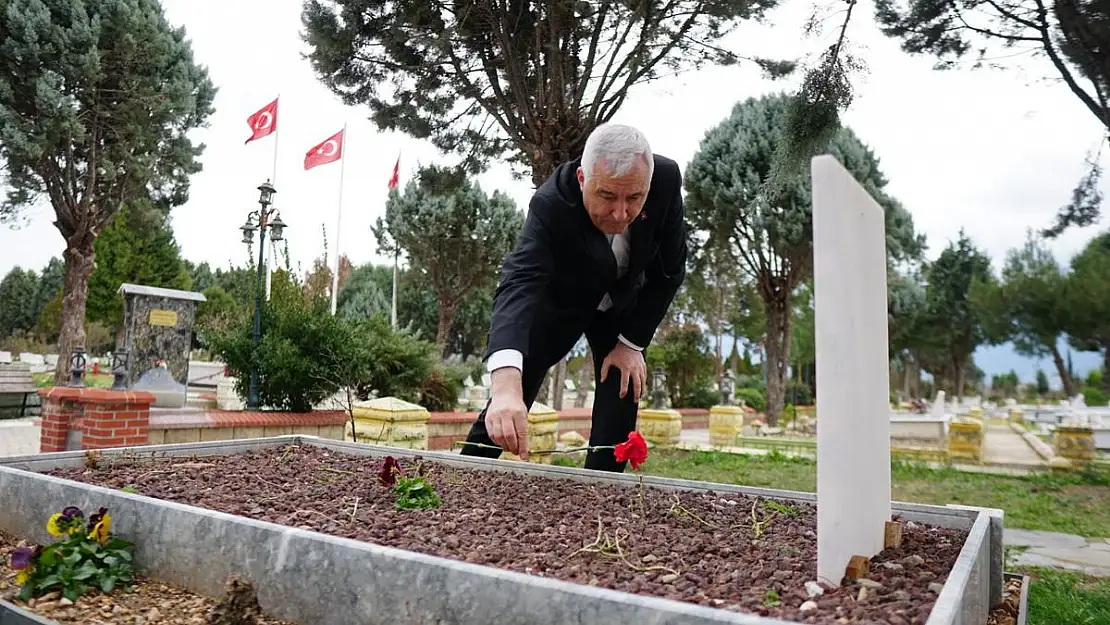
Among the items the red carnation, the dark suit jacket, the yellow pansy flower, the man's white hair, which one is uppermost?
the man's white hair

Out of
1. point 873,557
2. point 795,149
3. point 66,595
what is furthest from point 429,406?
point 873,557

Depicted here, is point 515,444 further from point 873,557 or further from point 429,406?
point 429,406

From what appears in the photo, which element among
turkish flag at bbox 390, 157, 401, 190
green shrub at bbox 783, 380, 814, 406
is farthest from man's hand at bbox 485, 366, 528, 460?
green shrub at bbox 783, 380, 814, 406

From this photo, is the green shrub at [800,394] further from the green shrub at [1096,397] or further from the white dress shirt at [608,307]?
the white dress shirt at [608,307]

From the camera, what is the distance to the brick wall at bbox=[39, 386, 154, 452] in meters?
4.29

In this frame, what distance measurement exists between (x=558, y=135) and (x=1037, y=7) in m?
4.38

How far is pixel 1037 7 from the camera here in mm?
4859

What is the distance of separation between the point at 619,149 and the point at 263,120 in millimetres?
14735

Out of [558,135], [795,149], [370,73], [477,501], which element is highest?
[370,73]

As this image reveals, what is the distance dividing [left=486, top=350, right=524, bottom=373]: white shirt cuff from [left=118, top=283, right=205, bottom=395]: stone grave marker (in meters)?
8.38

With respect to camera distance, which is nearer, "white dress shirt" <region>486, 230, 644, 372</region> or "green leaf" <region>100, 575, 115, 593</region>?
"green leaf" <region>100, 575, 115, 593</region>

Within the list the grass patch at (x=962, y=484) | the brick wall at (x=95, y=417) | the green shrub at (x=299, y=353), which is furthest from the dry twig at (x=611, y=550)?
the green shrub at (x=299, y=353)

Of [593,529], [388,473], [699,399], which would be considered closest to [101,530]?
[388,473]

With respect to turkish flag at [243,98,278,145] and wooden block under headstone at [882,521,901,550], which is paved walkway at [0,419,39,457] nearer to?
wooden block under headstone at [882,521,901,550]
